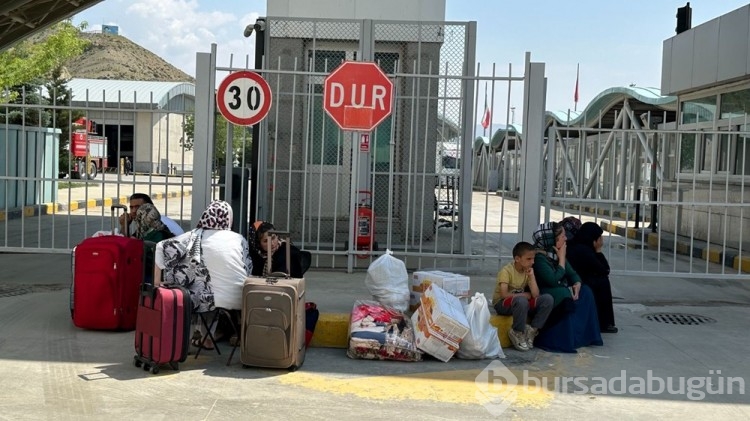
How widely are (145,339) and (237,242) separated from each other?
104cm

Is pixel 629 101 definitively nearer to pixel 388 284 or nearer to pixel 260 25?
pixel 260 25

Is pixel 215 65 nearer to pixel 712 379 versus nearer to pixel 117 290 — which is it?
pixel 117 290

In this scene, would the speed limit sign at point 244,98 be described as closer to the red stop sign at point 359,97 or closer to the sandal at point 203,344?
the red stop sign at point 359,97

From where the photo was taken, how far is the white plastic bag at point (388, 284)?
721cm

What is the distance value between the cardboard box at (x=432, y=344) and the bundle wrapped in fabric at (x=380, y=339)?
69 mm

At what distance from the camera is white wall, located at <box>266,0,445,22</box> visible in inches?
477

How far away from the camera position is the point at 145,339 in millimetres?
6059

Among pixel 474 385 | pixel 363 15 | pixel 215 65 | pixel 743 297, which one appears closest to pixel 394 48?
pixel 363 15

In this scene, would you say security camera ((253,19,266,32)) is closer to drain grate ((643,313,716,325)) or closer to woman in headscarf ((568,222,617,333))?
woman in headscarf ((568,222,617,333))

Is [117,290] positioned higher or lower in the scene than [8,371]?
higher

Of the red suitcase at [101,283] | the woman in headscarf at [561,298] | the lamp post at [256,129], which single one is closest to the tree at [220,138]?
the lamp post at [256,129]

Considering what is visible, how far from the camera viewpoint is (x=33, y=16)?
14.9 meters

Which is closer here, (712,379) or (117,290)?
(712,379)

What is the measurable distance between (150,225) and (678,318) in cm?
565
